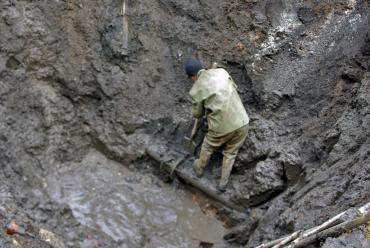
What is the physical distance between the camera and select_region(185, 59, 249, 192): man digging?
589cm

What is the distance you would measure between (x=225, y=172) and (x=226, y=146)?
1.04 ft

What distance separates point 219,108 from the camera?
5.91 meters

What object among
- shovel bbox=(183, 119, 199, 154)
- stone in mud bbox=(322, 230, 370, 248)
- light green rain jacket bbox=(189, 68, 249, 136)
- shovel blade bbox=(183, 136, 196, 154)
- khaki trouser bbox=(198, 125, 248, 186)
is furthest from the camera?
shovel blade bbox=(183, 136, 196, 154)

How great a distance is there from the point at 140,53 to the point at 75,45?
2.96 ft

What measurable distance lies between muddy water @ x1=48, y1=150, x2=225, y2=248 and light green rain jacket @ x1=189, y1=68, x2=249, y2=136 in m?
1.19

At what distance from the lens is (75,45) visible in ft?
23.2

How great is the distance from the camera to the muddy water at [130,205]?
6242 millimetres

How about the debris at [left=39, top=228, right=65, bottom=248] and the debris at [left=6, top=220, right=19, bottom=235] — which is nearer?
the debris at [left=6, top=220, right=19, bottom=235]

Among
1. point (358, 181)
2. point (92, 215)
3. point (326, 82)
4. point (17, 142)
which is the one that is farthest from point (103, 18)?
point (358, 181)

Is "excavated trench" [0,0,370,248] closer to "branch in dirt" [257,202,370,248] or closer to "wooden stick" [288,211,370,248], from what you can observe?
"branch in dirt" [257,202,370,248]

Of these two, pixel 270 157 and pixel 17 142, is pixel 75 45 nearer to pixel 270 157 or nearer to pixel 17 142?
pixel 17 142

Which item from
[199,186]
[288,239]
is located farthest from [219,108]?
[288,239]

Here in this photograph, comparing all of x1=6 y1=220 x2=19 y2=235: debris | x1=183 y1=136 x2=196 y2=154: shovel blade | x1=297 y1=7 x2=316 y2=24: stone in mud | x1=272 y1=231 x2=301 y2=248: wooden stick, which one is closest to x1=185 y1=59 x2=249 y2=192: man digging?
x1=183 y1=136 x2=196 y2=154: shovel blade

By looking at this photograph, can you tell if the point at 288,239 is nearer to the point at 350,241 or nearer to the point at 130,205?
the point at 350,241
